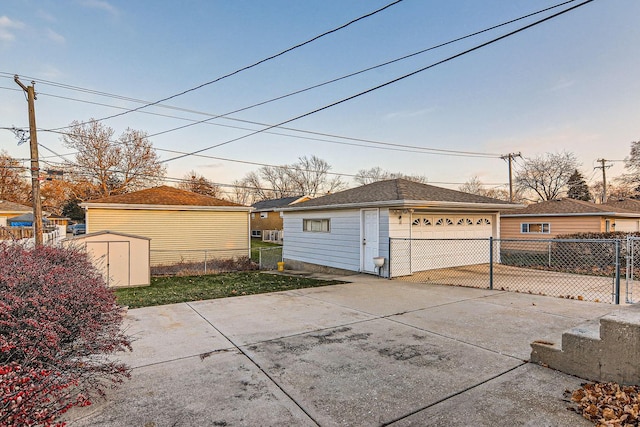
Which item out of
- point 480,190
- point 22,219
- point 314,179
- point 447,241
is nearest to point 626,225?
point 447,241

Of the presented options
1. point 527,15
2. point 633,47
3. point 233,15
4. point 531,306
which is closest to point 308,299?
point 531,306

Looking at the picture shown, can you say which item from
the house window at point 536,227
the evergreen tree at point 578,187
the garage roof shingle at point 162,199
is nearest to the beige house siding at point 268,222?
the garage roof shingle at point 162,199

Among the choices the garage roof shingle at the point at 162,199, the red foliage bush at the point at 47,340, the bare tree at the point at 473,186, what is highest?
the bare tree at the point at 473,186

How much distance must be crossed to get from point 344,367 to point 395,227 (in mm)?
6988

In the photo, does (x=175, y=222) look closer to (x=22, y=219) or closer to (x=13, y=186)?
(x=22, y=219)

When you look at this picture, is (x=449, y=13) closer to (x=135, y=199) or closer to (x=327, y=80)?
(x=327, y=80)

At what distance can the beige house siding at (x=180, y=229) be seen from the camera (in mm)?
14867

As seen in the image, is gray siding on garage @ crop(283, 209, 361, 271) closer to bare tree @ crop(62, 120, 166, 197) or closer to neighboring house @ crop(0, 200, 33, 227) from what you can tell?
bare tree @ crop(62, 120, 166, 197)

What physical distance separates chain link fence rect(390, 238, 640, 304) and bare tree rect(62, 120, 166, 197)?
69.0 ft

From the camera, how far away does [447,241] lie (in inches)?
446

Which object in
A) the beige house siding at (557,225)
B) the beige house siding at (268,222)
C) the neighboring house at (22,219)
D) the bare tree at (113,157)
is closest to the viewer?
the beige house siding at (557,225)

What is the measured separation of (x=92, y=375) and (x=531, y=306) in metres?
6.75

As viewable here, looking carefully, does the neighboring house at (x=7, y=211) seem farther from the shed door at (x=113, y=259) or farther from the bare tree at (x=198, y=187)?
the shed door at (x=113, y=259)

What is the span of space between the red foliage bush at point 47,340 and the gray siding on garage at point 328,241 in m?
8.46
